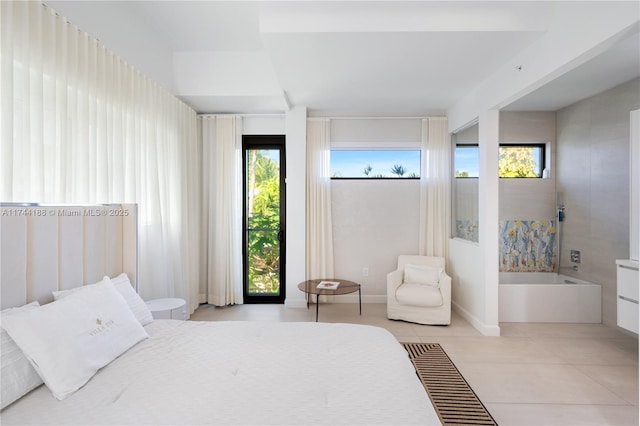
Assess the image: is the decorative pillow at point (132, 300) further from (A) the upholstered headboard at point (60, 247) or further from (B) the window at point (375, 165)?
(B) the window at point (375, 165)

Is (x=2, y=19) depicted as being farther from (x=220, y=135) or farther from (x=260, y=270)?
(x=260, y=270)

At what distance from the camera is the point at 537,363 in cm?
276

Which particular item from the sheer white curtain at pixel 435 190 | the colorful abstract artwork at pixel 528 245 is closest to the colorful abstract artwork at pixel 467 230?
the sheer white curtain at pixel 435 190

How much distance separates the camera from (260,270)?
460cm

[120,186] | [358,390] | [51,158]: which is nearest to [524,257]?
[358,390]

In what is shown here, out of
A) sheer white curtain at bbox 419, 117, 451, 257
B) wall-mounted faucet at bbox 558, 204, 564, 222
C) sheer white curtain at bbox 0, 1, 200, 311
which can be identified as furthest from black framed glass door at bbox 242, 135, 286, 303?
wall-mounted faucet at bbox 558, 204, 564, 222

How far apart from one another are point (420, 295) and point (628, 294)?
1751 mm

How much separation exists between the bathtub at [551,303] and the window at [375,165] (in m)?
1.94

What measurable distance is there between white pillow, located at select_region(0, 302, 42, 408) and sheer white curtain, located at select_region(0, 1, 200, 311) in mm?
807

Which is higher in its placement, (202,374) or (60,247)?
(60,247)

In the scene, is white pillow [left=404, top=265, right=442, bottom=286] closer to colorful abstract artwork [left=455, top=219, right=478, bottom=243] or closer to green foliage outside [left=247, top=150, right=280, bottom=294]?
colorful abstract artwork [left=455, top=219, right=478, bottom=243]

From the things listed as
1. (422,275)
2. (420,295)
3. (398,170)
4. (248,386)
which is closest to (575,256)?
(422,275)

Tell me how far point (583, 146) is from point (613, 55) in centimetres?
147

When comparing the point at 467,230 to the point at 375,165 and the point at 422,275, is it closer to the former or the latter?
the point at 422,275
